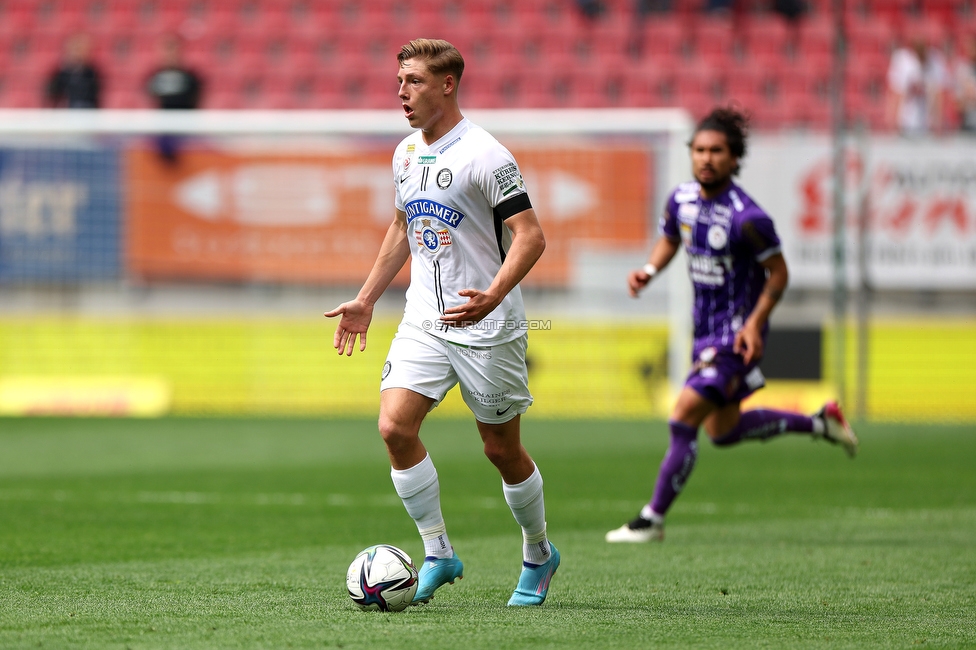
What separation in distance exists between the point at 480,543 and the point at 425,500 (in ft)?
6.51

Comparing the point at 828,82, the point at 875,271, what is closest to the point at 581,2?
the point at 828,82

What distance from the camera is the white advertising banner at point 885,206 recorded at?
14945mm

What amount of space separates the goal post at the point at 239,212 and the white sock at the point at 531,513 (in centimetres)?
1016

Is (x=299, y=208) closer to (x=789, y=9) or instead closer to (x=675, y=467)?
(x=789, y=9)

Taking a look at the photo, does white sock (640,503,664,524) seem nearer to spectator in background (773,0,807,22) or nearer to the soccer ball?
the soccer ball

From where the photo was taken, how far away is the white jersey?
5113 mm

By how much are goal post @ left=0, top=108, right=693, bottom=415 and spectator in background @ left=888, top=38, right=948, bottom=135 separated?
375cm

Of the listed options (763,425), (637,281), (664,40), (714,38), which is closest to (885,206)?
(714,38)

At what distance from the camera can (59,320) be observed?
1580cm

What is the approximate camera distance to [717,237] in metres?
7.58

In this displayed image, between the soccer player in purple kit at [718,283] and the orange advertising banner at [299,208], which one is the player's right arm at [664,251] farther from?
the orange advertising banner at [299,208]

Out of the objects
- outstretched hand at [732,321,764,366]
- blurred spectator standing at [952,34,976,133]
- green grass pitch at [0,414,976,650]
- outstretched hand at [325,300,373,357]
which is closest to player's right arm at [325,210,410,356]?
outstretched hand at [325,300,373,357]

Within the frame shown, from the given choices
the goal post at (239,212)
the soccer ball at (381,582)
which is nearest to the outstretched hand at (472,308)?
the soccer ball at (381,582)

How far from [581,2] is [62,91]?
6.93m
